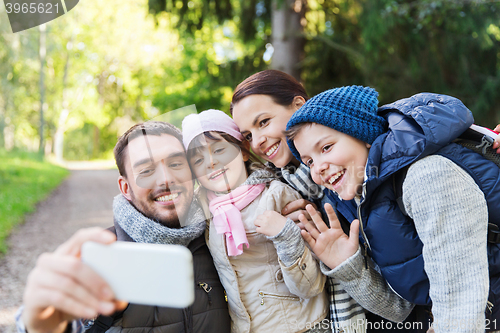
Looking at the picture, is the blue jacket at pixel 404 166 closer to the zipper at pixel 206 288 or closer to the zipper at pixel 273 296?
the zipper at pixel 273 296

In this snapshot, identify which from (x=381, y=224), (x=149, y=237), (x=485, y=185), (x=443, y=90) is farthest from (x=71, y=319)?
(x=443, y=90)

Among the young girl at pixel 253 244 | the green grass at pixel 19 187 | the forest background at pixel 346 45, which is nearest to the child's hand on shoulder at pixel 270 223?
the young girl at pixel 253 244

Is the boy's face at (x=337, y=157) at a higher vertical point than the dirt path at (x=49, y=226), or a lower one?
higher

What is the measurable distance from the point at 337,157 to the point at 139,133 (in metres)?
0.99

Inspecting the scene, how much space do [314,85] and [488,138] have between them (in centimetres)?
528

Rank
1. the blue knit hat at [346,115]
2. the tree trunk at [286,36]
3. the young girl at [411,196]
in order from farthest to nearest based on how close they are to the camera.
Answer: the tree trunk at [286,36], the blue knit hat at [346,115], the young girl at [411,196]

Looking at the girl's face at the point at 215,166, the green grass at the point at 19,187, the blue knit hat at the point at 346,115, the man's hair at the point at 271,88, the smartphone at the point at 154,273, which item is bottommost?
the green grass at the point at 19,187

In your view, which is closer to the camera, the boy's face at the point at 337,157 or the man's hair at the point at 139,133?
the boy's face at the point at 337,157

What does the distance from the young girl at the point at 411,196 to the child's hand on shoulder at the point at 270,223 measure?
0.15 metres

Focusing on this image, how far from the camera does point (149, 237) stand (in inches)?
68.7

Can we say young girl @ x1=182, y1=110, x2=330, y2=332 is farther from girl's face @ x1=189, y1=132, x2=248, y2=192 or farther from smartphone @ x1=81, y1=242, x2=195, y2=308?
smartphone @ x1=81, y1=242, x2=195, y2=308

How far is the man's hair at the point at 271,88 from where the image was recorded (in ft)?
6.70

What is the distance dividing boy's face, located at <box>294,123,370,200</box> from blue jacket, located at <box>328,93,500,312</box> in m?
0.09

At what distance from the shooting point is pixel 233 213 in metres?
1.81
